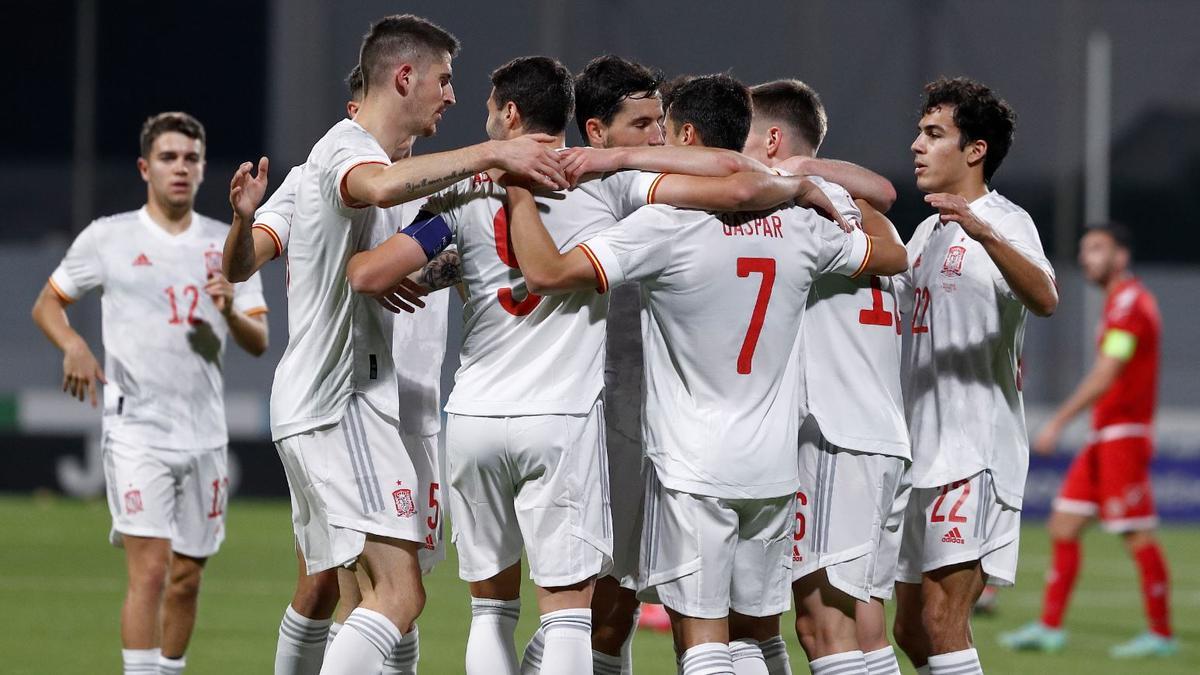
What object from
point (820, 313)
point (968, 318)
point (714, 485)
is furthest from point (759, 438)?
point (968, 318)

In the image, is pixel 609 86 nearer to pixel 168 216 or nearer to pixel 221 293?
pixel 221 293

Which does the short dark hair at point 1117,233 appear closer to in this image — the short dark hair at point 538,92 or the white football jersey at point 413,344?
the white football jersey at point 413,344

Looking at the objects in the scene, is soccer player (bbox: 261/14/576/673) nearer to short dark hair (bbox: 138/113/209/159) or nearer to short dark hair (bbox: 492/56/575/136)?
short dark hair (bbox: 492/56/575/136)

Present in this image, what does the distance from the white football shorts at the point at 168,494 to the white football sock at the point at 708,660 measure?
2.71 metres

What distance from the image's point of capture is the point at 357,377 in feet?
15.4

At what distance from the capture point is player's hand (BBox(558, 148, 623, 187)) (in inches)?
170

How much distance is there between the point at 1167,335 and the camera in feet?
60.7

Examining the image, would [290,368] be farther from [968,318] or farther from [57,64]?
[57,64]

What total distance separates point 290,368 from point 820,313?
5.37 feet

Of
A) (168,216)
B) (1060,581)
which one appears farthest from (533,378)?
(1060,581)

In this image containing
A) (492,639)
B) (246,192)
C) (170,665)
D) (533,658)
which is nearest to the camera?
(492,639)

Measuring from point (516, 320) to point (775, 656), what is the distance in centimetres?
156

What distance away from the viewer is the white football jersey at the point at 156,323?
6469 millimetres

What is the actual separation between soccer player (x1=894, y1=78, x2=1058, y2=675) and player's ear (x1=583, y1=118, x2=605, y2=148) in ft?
3.52
